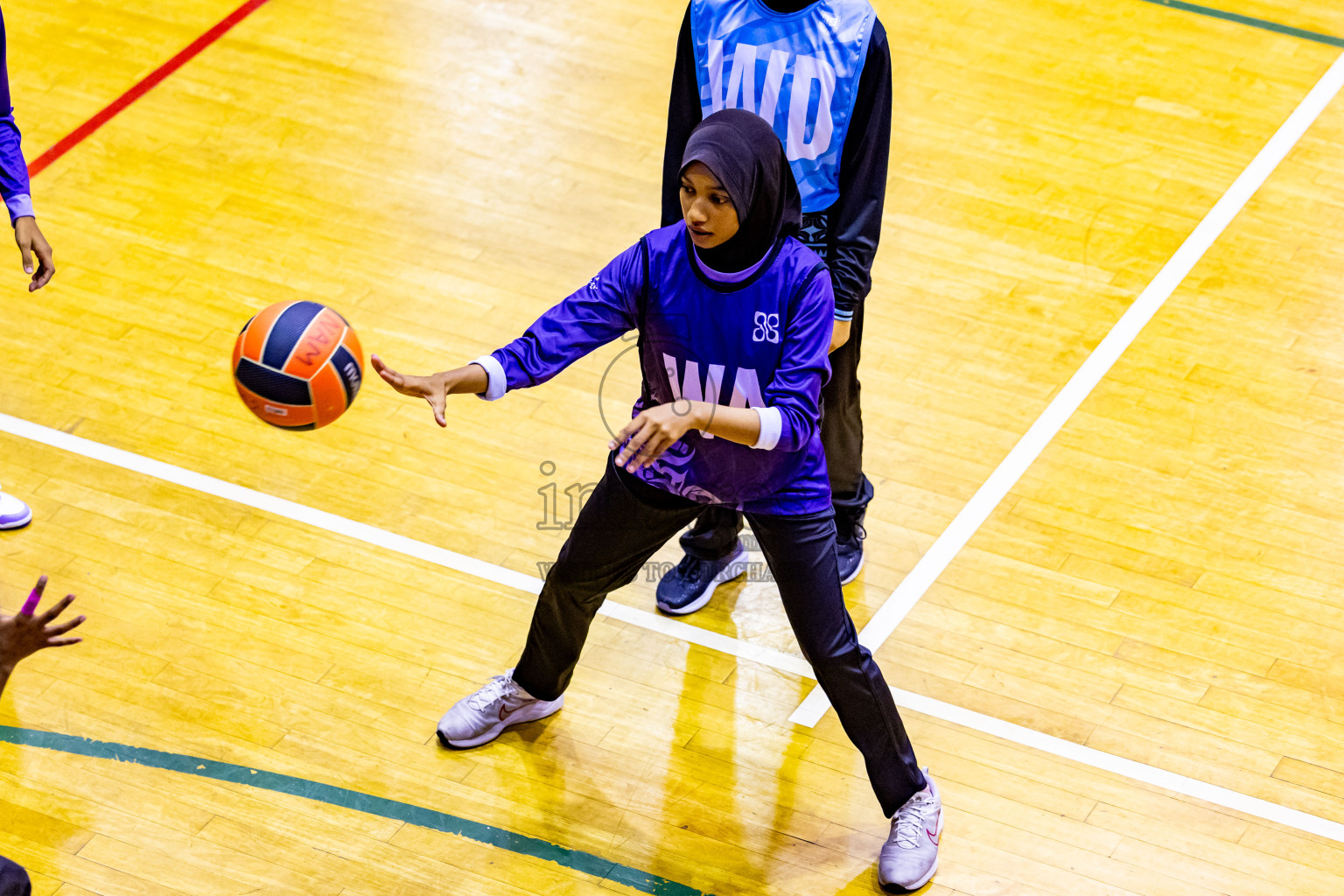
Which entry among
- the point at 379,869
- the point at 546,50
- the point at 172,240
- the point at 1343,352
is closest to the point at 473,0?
the point at 546,50

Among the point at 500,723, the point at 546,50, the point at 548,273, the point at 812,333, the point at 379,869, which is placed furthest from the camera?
the point at 546,50

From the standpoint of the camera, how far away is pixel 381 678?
510 cm

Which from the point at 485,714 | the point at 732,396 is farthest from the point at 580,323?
the point at 485,714

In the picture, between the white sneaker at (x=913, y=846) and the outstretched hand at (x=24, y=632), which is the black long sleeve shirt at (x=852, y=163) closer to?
the white sneaker at (x=913, y=846)

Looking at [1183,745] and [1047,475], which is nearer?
[1183,745]

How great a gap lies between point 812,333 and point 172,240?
13.5ft

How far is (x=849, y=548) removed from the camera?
5488 mm

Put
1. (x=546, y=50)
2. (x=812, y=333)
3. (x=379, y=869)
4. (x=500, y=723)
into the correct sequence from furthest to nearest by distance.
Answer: (x=546, y=50), (x=500, y=723), (x=379, y=869), (x=812, y=333)

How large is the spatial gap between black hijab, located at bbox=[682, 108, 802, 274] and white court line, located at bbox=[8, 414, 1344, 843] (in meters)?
1.77

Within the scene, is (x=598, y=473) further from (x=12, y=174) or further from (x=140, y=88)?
(x=140, y=88)

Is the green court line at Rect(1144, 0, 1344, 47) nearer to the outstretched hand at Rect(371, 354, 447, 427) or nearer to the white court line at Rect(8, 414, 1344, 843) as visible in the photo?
the white court line at Rect(8, 414, 1344, 843)

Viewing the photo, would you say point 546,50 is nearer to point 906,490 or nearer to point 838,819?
point 906,490

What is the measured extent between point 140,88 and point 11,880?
5497 mm

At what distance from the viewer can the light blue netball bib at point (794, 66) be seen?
439cm
